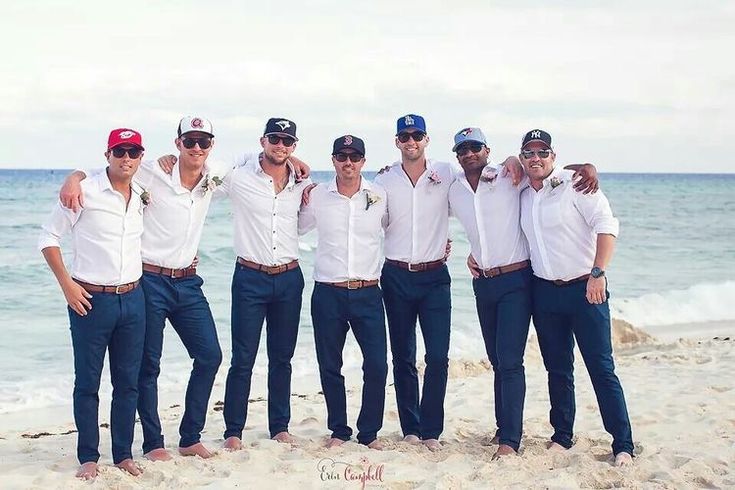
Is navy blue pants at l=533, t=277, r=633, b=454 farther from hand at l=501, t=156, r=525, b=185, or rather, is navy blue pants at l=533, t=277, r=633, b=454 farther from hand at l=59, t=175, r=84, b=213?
hand at l=59, t=175, r=84, b=213

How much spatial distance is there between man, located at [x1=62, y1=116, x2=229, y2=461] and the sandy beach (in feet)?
1.63

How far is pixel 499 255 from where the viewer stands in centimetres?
620

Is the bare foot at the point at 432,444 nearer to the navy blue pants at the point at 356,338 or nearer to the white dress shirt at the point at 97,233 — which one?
the navy blue pants at the point at 356,338

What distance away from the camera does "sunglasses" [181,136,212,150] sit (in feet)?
20.0

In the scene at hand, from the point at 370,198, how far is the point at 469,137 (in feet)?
2.74

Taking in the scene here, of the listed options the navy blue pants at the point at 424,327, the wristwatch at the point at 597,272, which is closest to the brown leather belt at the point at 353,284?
the navy blue pants at the point at 424,327

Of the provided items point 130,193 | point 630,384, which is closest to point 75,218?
point 130,193

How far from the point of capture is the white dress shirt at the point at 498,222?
20.4ft

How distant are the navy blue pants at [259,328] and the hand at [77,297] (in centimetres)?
119

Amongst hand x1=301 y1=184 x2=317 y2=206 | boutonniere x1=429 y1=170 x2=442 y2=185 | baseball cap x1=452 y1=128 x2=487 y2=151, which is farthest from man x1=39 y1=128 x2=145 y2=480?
baseball cap x1=452 y1=128 x2=487 y2=151

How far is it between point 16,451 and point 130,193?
8.51 feet

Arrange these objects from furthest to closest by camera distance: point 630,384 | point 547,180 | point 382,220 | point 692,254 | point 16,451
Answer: point 692,254, point 630,384, point 16,451, point 382,220, point 547,180

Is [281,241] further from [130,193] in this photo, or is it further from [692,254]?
[692,254]

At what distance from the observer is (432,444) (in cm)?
657
